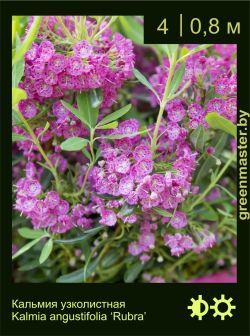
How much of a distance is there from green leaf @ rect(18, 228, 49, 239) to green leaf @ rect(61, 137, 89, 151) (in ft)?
0.66

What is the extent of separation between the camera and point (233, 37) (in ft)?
2.99

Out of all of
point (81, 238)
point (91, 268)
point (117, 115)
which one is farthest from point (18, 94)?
point (91, 268)

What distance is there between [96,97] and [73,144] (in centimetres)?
10

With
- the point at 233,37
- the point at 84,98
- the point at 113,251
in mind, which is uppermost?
the point at 233,37

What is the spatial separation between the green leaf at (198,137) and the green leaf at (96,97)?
178 millimetres

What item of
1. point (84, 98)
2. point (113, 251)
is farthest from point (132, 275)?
point (84, 98)

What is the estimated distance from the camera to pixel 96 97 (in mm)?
855

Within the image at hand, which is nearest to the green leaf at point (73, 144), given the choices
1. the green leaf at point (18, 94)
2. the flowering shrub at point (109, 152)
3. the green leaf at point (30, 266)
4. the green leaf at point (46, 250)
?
the flowering shrub at point (109, 152)

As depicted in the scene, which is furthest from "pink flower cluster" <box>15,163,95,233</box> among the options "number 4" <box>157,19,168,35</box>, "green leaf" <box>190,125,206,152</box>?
"number 4" <box>157,19,168,35</box>

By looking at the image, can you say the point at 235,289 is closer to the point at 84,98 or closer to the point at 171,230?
the point at 171,230

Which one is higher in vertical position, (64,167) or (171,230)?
(64,167)

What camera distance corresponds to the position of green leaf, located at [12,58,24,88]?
2.69 feet

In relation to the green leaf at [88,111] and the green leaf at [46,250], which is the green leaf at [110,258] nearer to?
the green leaf at [46,250]

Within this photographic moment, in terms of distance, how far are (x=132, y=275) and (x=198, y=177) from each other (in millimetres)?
254
